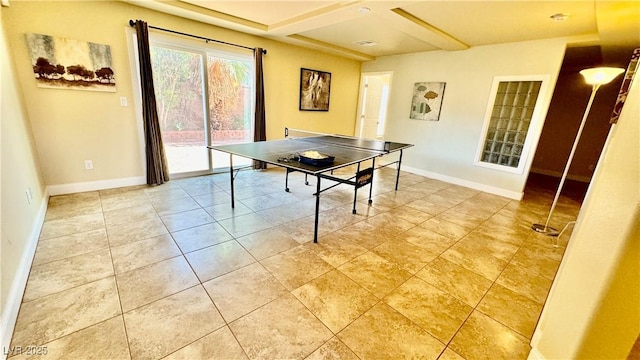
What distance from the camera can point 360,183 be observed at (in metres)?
3.08

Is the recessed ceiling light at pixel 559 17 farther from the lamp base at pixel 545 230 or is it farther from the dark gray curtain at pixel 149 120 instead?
the dark gray curtain at pixel 149 120

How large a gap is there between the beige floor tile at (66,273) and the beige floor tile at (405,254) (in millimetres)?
2296

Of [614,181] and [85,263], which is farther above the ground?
[614,181]

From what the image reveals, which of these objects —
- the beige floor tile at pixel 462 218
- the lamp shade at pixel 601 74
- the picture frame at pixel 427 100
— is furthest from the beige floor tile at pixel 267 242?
the picture frame at pixel 427 100

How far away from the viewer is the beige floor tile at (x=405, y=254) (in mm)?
2289

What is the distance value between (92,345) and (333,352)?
1321 millimetres

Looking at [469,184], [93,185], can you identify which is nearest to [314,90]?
[469,184]

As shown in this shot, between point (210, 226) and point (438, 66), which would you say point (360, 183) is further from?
point (438, 66)

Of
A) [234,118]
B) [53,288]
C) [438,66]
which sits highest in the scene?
[438,66]

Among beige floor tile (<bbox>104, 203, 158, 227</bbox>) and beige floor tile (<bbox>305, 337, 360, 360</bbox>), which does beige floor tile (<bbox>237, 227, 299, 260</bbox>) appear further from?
beige floor tile (<bbox>104, 203, 158, 227</bbox>)

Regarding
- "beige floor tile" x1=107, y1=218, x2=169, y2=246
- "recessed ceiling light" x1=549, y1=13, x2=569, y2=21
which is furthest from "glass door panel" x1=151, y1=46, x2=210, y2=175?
"recessed ceiling light" x1=549, y1=13, x2=569, y2=21

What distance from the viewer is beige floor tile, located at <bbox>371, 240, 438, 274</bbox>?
2.29 meters

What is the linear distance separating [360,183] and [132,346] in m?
2.43

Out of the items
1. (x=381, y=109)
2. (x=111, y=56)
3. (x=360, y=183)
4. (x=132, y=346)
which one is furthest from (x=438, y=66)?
(x=132, y=346)
